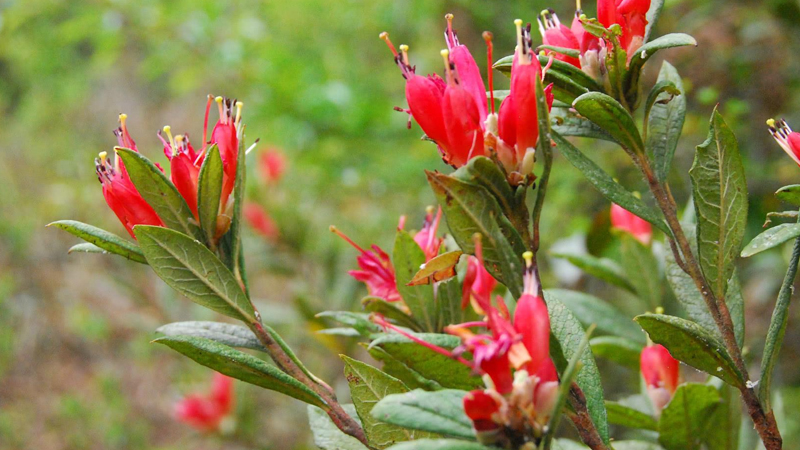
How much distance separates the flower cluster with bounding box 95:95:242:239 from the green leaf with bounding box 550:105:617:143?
0.33 m

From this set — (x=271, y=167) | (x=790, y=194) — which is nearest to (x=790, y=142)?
Answer: (x=790, y=194)

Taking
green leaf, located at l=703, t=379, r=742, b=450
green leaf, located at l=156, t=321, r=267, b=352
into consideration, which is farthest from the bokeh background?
green leaf, located at l=156, t=321, r=267, b=352

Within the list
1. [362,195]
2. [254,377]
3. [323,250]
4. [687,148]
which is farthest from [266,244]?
[254,377]

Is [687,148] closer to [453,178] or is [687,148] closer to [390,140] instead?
[390,140]

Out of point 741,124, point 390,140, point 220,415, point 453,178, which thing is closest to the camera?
point 453,178

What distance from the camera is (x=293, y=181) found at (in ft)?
9.59

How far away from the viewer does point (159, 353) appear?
430cm

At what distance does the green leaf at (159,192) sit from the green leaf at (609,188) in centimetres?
36

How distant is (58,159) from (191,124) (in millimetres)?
1047

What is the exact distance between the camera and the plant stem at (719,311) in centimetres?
61

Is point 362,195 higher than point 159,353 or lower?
higher

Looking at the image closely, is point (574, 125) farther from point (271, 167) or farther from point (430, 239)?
point (271, 167)

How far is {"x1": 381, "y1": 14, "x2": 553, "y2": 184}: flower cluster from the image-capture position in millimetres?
575

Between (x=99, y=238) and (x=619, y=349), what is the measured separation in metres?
0.67
